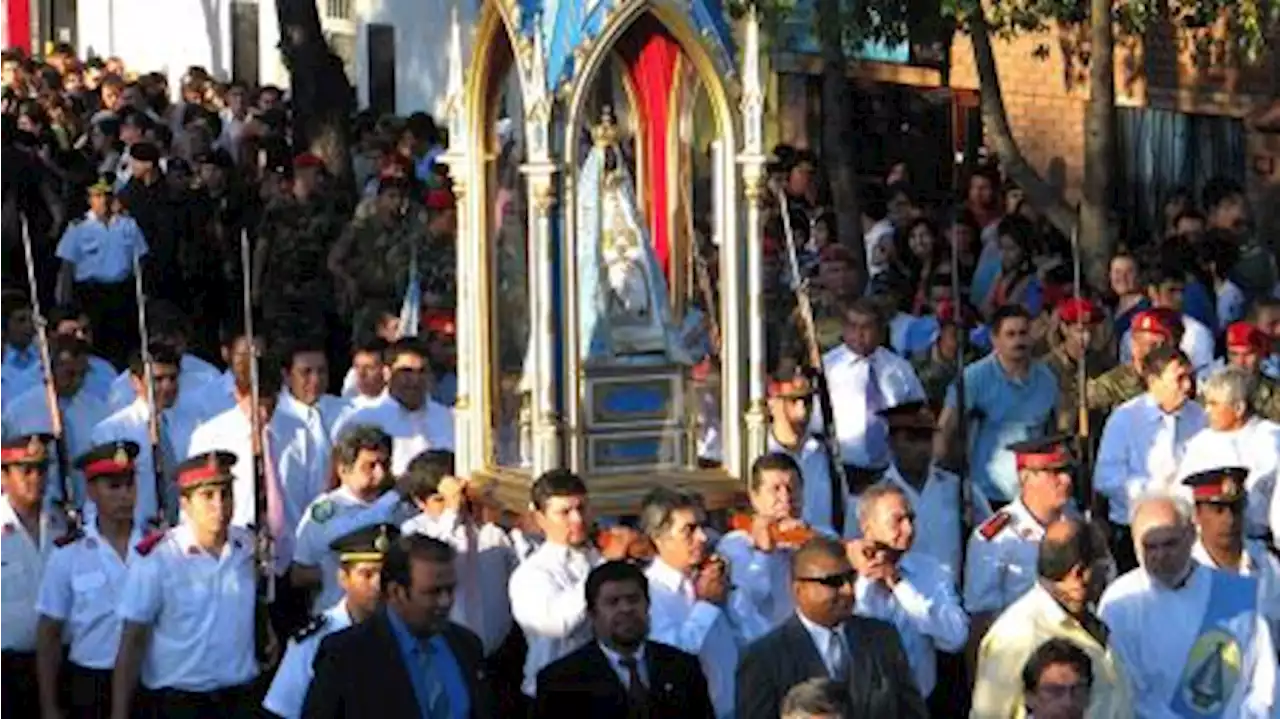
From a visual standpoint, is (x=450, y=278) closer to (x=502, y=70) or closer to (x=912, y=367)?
(x=912, y=367)

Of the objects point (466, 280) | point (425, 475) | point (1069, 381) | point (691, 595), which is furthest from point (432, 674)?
point (1069, 381)

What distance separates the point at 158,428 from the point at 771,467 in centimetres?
349

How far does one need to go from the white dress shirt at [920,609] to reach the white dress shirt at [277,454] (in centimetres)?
287

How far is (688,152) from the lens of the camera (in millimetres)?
14773

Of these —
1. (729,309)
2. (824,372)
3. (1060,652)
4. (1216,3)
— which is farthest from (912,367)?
(1060,652)

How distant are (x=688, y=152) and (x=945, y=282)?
437 cm

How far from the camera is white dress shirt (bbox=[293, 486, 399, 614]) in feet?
46.2

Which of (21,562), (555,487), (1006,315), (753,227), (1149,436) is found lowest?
(21,562)

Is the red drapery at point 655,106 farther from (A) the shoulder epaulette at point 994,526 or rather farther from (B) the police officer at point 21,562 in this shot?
(B) the police officer at point 21,562

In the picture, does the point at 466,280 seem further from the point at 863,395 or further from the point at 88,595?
the point at 88,595

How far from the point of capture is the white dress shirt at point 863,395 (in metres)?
15.9

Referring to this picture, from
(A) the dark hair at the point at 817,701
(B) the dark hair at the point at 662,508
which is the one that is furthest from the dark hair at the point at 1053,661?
(B) the dark hair at the point at 662,508

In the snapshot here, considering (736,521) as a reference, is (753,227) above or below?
above

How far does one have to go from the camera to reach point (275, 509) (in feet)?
49.2
